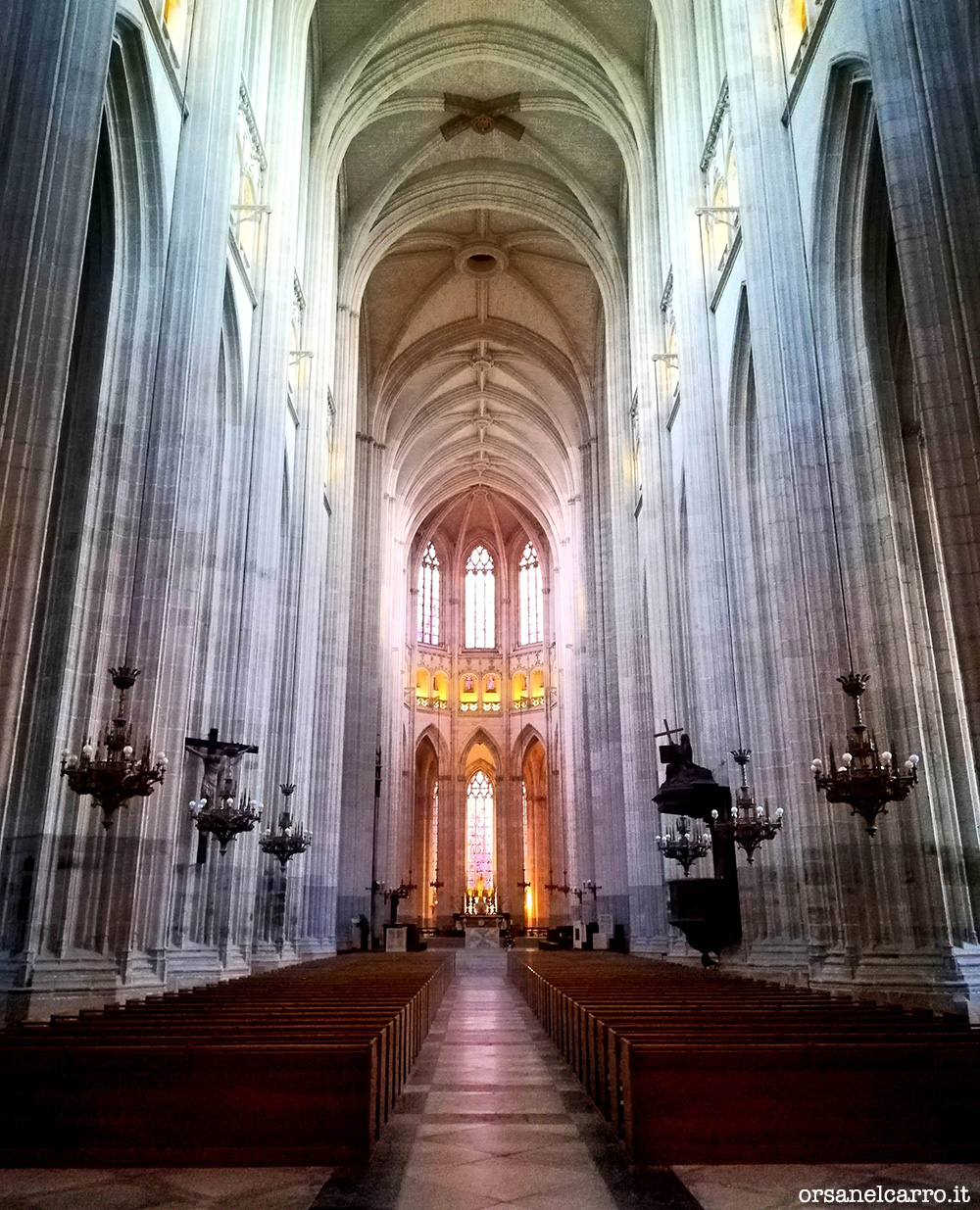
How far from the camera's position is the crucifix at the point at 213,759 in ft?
42.5

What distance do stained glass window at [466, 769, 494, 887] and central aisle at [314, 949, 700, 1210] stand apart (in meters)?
39.3

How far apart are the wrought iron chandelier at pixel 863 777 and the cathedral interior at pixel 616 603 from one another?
45 mm

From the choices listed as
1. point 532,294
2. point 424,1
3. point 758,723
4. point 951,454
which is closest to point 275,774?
point 758,723

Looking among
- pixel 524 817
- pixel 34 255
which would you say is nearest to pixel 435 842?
pixel 524 817

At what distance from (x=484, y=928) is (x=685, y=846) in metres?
24.1

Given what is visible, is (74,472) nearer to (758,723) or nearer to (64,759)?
(64,759)

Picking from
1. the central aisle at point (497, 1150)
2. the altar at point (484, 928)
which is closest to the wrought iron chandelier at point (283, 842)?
the central aisle at point (497, 1150)

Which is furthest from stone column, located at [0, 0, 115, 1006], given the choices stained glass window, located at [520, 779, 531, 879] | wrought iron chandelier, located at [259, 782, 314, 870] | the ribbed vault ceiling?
stained glass window, located at [520, 779, 531, 879]

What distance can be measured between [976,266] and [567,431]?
29.8 metres

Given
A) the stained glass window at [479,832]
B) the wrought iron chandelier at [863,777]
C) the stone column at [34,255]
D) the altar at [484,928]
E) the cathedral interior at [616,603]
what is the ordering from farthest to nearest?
→ the stained glass window at [479,832]
the altar at [484,928]
the wrought iron chandelier at [863,777]
the stone column at [34,255]
the cathedral interior at [616,603]

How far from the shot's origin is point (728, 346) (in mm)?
16406

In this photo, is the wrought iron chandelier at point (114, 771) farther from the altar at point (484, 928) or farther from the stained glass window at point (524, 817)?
the stained glass window at point (524, 817)

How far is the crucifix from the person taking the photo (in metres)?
13.0

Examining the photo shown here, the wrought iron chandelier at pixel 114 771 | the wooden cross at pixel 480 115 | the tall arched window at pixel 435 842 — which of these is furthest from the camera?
the tall arched window at pixel 435 842
